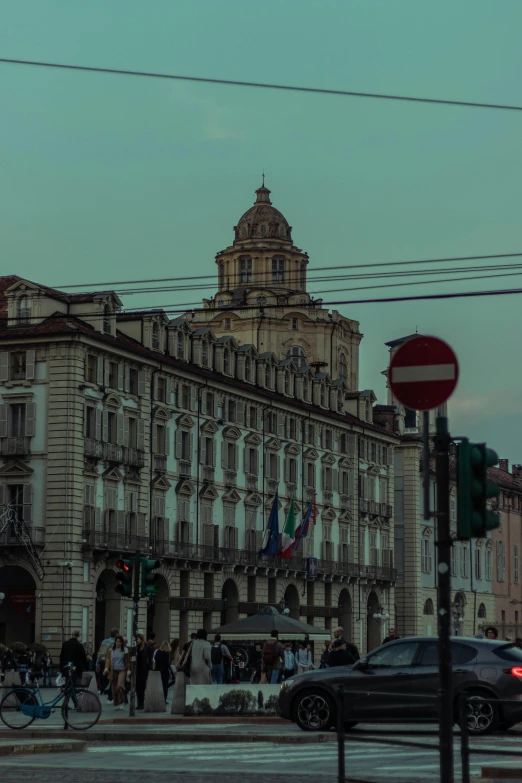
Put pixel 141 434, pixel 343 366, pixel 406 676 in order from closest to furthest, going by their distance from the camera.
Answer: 1. pixel 406 676
2. pixel 141 434
3. pixel 343 366

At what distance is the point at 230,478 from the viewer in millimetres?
79375

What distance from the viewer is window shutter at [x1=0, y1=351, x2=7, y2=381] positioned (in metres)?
66.9

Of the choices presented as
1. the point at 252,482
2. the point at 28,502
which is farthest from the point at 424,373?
the point at 252,482

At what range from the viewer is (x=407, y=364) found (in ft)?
36.2

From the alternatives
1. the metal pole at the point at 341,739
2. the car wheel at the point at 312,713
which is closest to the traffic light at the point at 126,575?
the car wheel at the point at 312,713

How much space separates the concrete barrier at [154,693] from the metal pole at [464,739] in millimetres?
20297

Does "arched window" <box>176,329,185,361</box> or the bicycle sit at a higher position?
"arched window" <box>176,329,185,361</box>

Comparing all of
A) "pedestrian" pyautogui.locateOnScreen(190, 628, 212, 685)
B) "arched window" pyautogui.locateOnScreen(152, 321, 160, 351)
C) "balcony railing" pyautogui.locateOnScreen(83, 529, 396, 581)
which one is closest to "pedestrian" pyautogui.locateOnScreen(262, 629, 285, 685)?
"pedestrian" pyautogui.locateOnScreen(190, 628, 212, 685)

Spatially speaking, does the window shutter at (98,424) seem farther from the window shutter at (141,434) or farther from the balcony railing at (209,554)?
the balcony railing at (209,554)

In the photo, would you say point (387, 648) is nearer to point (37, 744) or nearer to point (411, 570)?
Answer: point (37, 744)

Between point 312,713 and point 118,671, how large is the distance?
12245 millimetres

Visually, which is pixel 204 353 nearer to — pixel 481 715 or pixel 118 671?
pixel 118 671

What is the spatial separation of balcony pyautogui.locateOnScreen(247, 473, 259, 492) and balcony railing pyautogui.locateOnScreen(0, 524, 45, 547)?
1887 centimetres

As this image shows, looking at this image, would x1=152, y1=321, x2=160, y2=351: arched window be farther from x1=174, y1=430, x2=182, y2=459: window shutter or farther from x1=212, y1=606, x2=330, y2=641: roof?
x1=212, y1=606, x2=330, y2=641: roof
